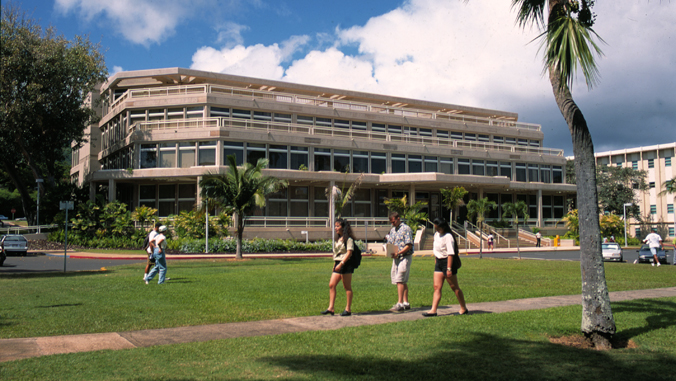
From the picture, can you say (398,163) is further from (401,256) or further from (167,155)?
(401,256)

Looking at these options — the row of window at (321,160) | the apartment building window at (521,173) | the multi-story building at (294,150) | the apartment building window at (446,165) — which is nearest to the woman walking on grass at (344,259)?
the multi-story building at (294,150)

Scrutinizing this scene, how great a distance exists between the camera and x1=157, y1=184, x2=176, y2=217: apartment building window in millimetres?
40438

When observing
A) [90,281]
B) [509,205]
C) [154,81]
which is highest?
[154,81]

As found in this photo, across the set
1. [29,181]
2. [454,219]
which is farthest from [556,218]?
[29,181]

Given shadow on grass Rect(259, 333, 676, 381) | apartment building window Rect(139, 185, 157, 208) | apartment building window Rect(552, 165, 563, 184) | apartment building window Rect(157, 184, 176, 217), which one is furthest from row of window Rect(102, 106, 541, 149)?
shadow on grass Rect(259, 333, 676, 381)

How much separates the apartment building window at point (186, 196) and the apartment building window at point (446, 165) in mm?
21953

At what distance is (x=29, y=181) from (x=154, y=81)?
28.2 meters

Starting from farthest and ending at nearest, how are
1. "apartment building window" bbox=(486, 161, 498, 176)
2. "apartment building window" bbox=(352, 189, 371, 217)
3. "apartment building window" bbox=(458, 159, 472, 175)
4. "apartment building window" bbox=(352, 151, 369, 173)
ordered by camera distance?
1. "apartment building window" bbox=(486, 161, 498, 176)
2. "apartment building window" bbox=(458, 159, 472, 175)
3. "apartment building window" bbox=(352, 189, 371, 217)
4. "apartment building window" bbox=(352, 151, 369, 173)

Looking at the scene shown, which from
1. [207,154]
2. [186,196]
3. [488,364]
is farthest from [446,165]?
[488,364]

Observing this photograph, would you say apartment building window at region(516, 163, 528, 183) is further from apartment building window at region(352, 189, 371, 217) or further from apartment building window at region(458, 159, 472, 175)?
apartment building window at region(352, 189, 371, 217)

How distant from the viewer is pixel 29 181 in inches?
2457

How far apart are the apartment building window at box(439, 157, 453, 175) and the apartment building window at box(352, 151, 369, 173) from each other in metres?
7.84

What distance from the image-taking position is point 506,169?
50625mm

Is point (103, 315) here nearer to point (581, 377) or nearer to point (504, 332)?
point (504, 332)
